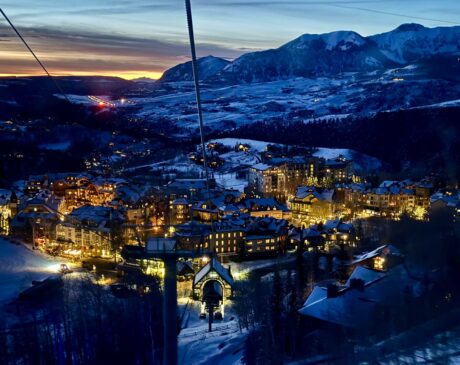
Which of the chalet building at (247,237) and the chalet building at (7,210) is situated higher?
the chalet building at (247,237)

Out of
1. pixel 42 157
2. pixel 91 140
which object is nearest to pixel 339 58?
pixel 91 140

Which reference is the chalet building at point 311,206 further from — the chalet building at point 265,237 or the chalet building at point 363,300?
the chalet building at point 363,300

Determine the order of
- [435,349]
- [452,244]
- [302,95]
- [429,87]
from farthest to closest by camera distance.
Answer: [302,95] → [429,87] → [452,244] → [435,349]

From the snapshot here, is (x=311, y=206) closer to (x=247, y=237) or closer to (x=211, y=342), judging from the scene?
(x=247, y=237)

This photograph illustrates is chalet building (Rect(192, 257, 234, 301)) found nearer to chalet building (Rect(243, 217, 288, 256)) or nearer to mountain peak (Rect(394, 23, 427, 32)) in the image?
chalet building (Rect(243, 217, 288, 256))

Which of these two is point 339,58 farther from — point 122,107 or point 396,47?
point 122,107

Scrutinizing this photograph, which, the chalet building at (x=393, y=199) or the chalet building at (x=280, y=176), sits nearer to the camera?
the chalet building at (x=393, y=199)

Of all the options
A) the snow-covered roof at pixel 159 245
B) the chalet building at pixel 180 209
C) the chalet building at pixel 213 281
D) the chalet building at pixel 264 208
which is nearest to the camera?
the snow-covered roof at pixel 159 245

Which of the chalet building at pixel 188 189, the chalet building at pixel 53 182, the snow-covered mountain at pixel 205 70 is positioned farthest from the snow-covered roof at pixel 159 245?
the snow-covered mountain at pixel 205 70

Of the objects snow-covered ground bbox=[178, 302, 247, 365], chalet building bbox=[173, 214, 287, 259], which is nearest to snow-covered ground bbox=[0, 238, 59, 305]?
snow-covered ground bbox=[178, 302, 247, 365]
